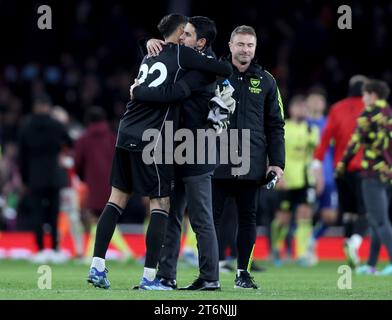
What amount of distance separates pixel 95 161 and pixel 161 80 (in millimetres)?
7888

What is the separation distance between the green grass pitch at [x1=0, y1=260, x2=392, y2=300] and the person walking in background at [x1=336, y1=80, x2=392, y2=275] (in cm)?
71

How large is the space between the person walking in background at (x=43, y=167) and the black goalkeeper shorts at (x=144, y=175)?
24.9ft

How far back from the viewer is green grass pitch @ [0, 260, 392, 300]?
992cm

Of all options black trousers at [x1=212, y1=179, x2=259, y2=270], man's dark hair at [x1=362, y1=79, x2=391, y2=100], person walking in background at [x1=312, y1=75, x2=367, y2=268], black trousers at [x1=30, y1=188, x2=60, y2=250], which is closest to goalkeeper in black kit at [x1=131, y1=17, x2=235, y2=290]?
black trousers at [x1=212, y1=179, x2=259, y2=270]

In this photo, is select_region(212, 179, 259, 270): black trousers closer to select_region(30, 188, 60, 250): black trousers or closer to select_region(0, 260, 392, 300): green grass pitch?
select_region(0, 260, 392, 300): green grass pitch

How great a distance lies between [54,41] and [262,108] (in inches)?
579

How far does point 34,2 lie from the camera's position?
87.4 ft

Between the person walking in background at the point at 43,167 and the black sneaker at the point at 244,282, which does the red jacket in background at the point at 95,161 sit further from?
the black sneaker at the point at 244,282

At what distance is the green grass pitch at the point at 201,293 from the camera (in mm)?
9917

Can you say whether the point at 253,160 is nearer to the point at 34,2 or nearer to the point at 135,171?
the point at 135,171

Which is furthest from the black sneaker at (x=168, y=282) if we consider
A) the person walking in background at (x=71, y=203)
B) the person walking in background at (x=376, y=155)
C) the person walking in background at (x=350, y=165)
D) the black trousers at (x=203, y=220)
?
the person walking in background at (x=71, y=203)
